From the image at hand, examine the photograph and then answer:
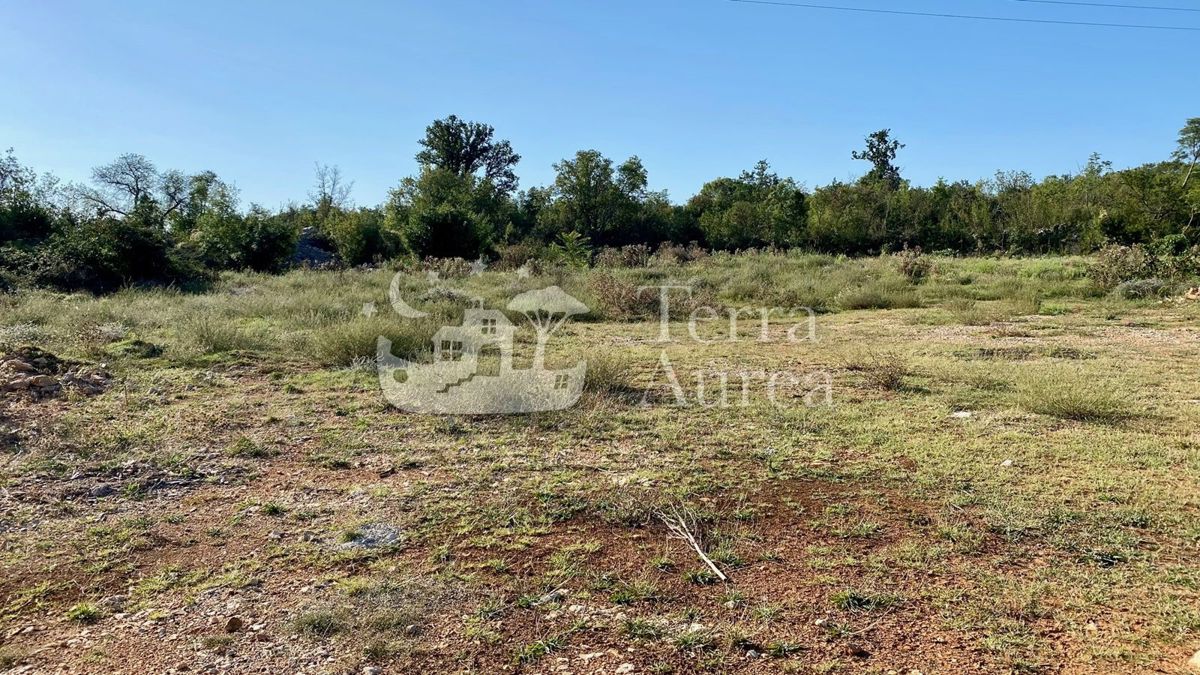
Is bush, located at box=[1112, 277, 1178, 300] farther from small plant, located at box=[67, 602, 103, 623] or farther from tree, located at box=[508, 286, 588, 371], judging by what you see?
small plant, located at box=[67, 602, 103, 623]

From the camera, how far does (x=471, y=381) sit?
5.15 metres

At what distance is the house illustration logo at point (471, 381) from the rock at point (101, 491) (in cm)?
182

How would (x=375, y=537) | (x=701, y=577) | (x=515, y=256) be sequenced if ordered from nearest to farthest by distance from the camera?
1. (x=701, y=577)
2. (x=375, y=537)
3. (x=515, y=256)

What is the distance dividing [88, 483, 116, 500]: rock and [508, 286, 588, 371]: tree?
5.99 metres

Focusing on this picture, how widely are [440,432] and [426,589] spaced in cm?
199

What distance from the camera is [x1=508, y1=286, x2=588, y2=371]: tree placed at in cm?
992

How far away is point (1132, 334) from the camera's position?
26.8 feet

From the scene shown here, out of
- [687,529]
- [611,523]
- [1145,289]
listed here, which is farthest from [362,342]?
[1145,289]

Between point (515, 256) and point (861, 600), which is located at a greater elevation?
point (515, 256)

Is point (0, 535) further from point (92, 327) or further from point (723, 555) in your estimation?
point (92, 327)

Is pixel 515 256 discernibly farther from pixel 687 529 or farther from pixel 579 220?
pixel 687 529

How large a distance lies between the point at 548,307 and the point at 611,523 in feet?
26.2

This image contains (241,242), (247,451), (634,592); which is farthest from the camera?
(241,242)

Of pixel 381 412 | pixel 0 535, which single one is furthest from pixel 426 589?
pixel 381 412
